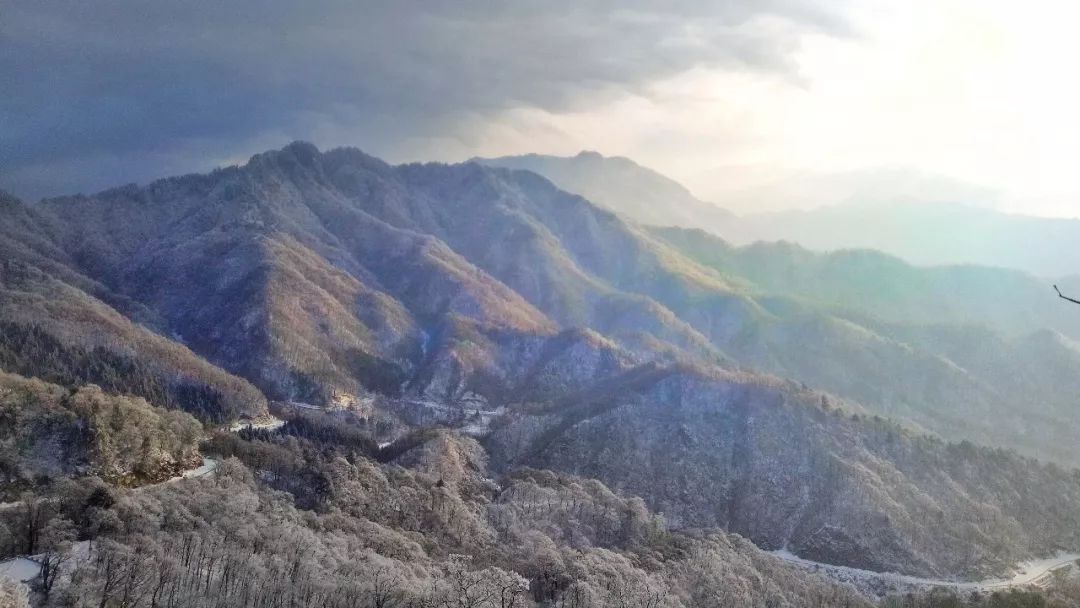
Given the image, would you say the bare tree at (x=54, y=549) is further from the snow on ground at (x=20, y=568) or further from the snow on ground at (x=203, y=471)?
the snow on ground at (x=203, y=471)

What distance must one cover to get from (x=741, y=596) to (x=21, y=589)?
115544 millimetres

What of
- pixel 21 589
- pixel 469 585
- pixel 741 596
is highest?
pixel 21 589

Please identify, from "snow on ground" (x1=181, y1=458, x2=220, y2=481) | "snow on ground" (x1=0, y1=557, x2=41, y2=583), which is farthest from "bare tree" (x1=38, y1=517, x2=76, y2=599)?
"snow on ground" (x1=181, y1=458, x2=220, y2=481)

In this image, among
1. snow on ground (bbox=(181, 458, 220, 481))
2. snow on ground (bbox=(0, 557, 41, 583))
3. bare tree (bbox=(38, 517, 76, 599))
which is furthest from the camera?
snow on ground (bbox=(181, 458, 220, 481))

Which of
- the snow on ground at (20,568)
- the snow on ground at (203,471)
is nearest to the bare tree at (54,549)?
the snow on ground at (20,568)

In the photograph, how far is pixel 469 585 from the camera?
410 ft

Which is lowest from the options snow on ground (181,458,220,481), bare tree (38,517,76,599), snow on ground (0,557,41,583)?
snow on ground (181,458,220,481)

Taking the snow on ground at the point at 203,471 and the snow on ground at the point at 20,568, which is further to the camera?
the snow on ground at the point at 203,471

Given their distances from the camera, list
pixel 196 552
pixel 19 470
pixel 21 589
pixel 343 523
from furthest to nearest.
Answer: pixel 19 470, pixel 343 523, pixel 196 552, pixel 21 589

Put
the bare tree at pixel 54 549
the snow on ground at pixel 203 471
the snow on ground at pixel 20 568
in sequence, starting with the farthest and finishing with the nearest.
→ the snow on ground at pixel 203 471 < the snow on ground at pixel 20 568 < the bare tree at pixel 54 549

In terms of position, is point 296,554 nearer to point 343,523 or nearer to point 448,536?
point 343,523

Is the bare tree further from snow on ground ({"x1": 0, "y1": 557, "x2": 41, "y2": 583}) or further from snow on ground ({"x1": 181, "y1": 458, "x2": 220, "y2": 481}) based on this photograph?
snow on ground ({"x1": 181, "y1": 458, "x2": 220, "y2": 481})

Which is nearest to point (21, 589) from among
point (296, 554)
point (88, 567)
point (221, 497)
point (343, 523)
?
point (88, 567)

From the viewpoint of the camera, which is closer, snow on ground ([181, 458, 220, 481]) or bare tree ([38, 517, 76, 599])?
bare tree ([38, 517, 76, 599])
